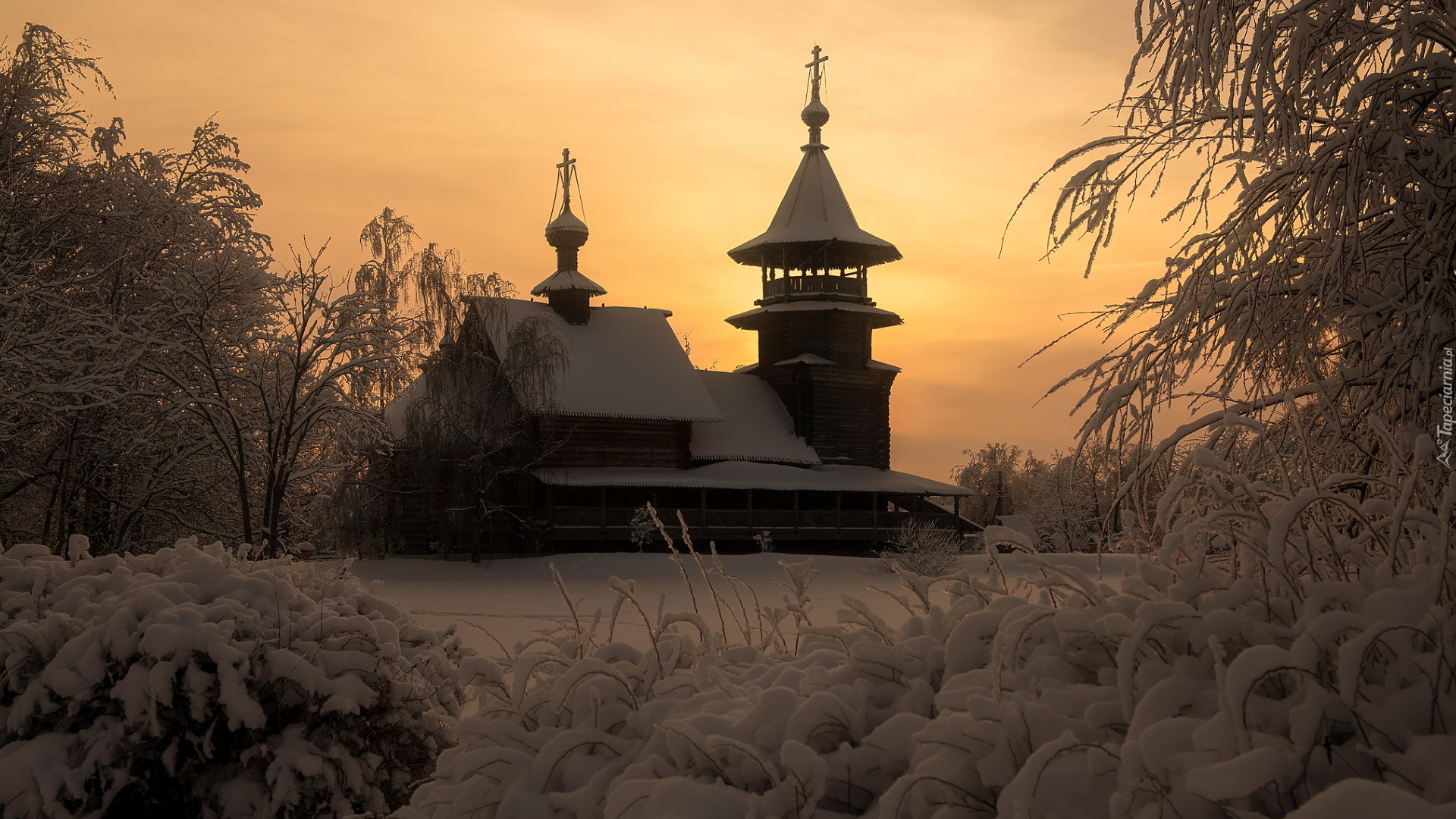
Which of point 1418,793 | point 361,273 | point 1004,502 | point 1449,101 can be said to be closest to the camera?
point 1418,793

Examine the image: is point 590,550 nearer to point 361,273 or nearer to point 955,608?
point 361,273

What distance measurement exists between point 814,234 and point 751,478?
8436 millimetres

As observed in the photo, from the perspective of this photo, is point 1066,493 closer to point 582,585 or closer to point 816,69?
point 582,585

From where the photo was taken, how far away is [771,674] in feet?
9.71

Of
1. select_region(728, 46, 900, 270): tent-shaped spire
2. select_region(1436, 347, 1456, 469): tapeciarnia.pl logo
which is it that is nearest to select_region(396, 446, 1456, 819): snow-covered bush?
select_region(1436, 347, 1456, 469): tapeciarnia.pl logo

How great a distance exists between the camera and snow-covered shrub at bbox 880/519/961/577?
73.9ft

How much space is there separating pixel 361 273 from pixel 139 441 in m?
4.79

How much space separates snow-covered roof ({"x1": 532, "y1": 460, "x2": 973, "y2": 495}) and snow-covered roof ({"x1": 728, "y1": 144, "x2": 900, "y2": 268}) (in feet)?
23.1

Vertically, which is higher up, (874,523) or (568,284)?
(568,284)

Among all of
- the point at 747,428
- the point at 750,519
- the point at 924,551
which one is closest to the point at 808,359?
the point at 747,428

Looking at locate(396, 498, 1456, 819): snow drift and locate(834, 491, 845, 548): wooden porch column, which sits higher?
locate(834, 491, 845, 548): wooden porch column

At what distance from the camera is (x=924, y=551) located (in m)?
24.4

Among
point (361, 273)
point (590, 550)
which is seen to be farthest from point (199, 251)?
point (590, 550)

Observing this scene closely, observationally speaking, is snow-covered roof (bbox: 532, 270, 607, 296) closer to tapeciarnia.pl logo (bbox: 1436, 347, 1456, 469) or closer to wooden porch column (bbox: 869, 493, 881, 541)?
wooden porch column (bbox: 869, 493, 881, 541)
